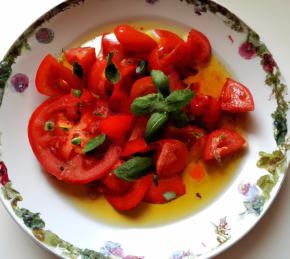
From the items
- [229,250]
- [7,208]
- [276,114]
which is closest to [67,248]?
[7,208]

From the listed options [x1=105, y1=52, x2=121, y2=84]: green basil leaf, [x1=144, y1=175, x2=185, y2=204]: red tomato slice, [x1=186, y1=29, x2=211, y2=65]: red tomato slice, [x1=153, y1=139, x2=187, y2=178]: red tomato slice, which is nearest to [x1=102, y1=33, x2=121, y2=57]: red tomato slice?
[x1=105, y1=52, x2=121, y2=84]: green basil leaf

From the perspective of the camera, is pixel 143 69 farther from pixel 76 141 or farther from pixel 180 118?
pixel 76 141

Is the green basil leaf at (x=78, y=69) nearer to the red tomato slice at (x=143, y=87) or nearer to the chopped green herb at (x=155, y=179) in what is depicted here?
the red tomato slice at (x=143, y=87)

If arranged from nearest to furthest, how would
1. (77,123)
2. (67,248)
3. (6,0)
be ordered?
(67,248) → (77,123) → (6,0)

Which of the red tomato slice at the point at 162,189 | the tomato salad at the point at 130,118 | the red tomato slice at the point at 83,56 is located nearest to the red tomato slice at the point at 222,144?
the tomato salad at the point at 130,118

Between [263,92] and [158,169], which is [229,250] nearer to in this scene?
[158,169]

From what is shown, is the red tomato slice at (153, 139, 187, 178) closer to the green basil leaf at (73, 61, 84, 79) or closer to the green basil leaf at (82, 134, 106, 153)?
the green basil leaf at (82, 134, 106, 153)

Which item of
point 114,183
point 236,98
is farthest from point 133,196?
point 236,98

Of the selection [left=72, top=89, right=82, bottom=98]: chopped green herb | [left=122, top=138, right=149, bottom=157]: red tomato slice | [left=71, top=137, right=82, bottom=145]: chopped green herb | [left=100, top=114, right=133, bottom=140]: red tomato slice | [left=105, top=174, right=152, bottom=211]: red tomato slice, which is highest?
[left=72, top=89, right=82, bottom=98]: chopped green herb
